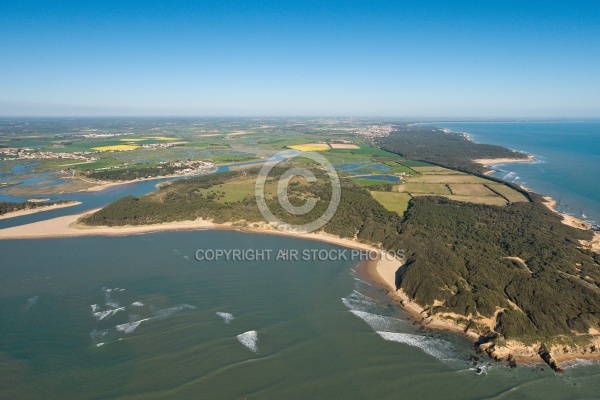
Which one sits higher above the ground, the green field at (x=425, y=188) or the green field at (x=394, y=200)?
the green field at (x=425, y=188)

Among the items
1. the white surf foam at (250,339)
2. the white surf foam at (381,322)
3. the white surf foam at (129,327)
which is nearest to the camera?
the white surf foam at (250,339)

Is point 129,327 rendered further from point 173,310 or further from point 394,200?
point 394,200

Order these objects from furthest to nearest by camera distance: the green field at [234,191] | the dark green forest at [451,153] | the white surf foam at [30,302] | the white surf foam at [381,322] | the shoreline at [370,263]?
1. the dark green forest at [451,153]
2. the green field at [234,191]
3. the white surf foam at [30,302]
4. the white surf foam at [381,322]
5. the shoreline at [370,263]

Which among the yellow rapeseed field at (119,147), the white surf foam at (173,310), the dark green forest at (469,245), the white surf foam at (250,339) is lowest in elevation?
the white surf foam at (250,339)

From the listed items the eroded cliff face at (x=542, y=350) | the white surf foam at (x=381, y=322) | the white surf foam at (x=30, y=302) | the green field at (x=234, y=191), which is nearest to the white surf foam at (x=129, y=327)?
the white surf foam at (x=30, y=302)

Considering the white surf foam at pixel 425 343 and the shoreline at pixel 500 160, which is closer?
the white surf foam at pixel 425 343

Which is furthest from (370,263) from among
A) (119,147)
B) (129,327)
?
(119,147)

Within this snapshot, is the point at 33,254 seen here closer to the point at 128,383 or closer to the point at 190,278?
the point at 190,278

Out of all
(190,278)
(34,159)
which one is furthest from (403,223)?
(34,159)

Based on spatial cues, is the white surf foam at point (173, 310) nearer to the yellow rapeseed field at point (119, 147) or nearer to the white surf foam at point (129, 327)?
the white surf foam at point (129, 327)
